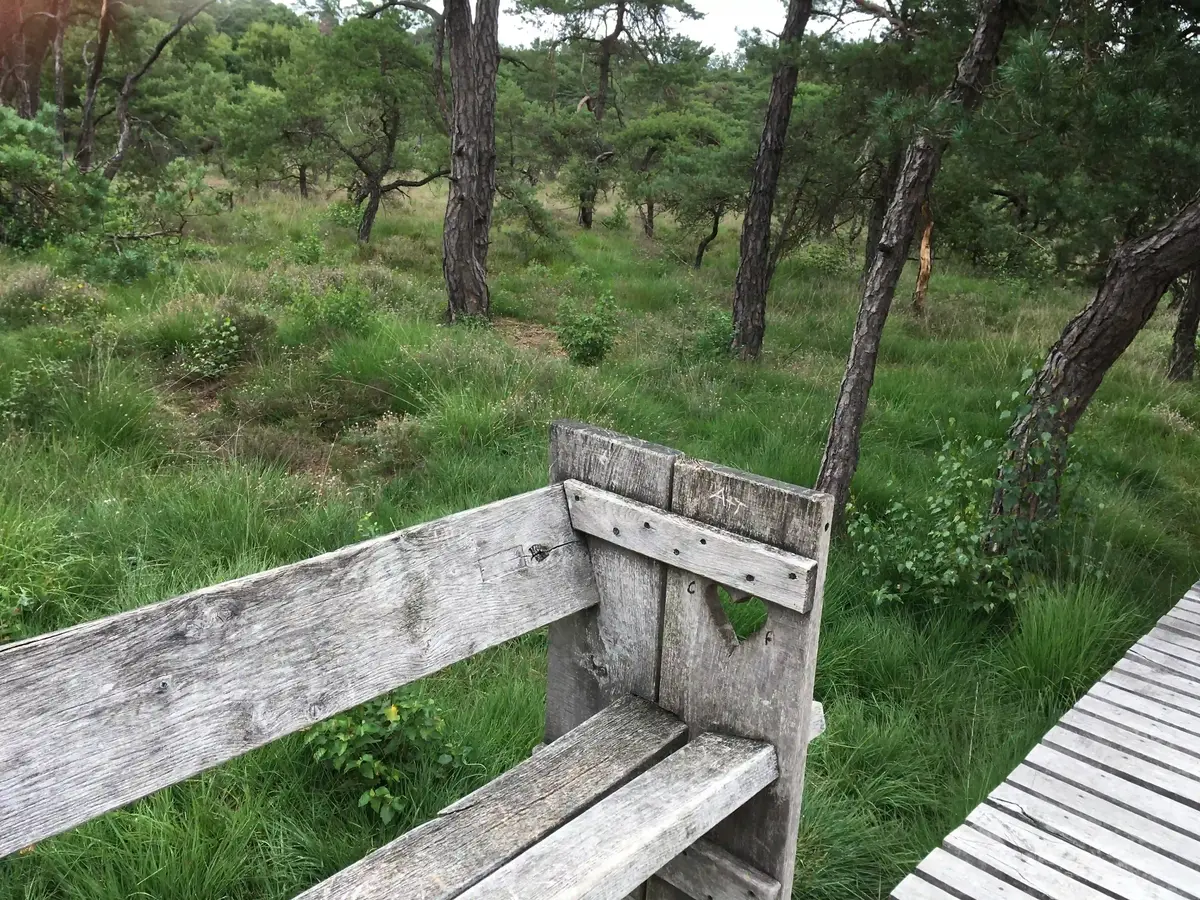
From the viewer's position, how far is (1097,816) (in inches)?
98.9

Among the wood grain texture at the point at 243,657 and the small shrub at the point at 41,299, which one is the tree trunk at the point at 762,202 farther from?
the wood grain texture at the point at 243,657

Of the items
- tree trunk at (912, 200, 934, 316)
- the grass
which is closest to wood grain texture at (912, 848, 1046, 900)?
the grass

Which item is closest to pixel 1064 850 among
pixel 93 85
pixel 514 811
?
pixel 514 811

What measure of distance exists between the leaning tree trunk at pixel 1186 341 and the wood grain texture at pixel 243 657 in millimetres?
11064

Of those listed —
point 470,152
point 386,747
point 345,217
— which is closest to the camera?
point 386,747

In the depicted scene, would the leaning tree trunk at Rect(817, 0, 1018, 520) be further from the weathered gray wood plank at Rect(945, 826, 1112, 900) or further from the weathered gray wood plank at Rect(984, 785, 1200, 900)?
the weathered gray wood plank at Rect(945, 826, 1112, 900)

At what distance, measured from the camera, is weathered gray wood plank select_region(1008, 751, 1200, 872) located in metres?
2.40

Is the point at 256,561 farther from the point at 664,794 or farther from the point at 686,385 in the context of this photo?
the point at 686,385

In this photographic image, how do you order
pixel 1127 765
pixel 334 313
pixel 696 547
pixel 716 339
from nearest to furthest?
1. pixel 696 547
2. pixel 1127 765
3. pixel 334 313
4. pixel 716 339

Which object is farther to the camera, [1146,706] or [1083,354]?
[1083,354]

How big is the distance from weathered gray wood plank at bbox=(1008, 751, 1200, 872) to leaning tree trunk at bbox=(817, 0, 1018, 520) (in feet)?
5.72

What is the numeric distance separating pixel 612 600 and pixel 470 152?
868 cm

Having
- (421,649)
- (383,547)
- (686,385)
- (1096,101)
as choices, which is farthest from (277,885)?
(686,385)

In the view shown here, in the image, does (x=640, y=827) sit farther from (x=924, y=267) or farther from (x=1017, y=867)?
(x=924, y=267)
